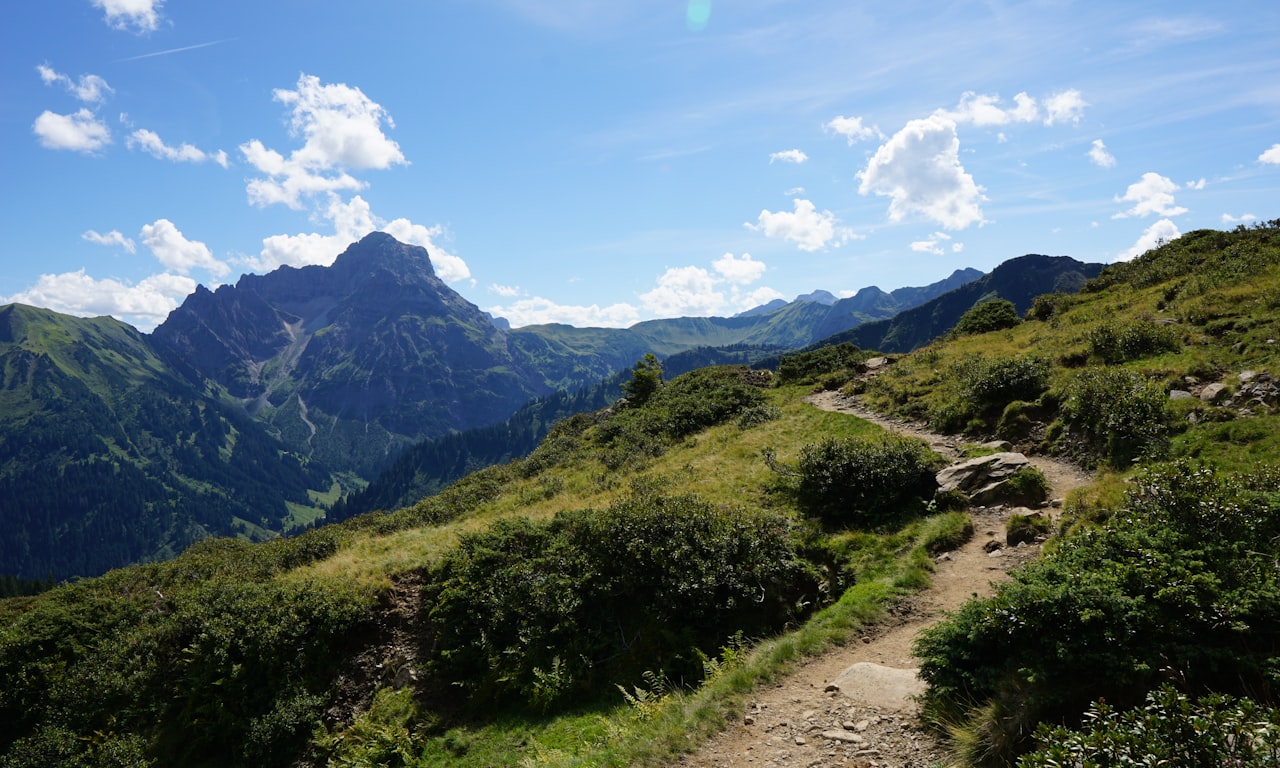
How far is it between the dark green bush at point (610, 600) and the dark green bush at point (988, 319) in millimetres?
39592

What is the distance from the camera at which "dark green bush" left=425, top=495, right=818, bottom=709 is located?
1466 cm

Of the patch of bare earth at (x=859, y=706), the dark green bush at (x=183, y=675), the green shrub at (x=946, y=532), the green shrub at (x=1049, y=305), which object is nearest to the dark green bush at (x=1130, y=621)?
the patch of bare earth at (x=859, y=706)

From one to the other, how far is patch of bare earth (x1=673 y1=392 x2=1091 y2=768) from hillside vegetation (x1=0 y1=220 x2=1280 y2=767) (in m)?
0.39

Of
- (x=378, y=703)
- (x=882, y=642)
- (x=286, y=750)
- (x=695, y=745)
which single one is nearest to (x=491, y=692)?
(x=378, y=703)

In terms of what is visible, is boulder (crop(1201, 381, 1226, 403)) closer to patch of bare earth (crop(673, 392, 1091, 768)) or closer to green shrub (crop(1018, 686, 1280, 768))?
patch of bare earth (crop(673, 392, 1091, 768))

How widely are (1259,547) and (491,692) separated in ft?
52.9

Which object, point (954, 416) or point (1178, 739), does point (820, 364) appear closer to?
point (954, 416)

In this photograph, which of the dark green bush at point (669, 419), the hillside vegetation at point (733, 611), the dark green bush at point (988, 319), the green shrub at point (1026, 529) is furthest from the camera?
the dark green bush at point (988, 319)

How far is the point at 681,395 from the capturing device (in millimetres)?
45844

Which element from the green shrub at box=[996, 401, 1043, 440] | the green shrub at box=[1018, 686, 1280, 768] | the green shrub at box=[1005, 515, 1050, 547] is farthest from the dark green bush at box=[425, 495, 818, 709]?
the green shrub at box=[996, 401, 1043, 440]

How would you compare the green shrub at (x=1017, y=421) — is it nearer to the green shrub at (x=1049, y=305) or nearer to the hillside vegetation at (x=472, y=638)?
the hillside vegetation at (x=472, y=638)

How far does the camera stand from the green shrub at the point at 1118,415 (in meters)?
16.4

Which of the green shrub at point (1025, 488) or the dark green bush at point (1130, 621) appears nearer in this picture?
the dark green bush at point (1130, 621)

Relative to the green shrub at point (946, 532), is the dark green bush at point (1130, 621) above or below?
above
